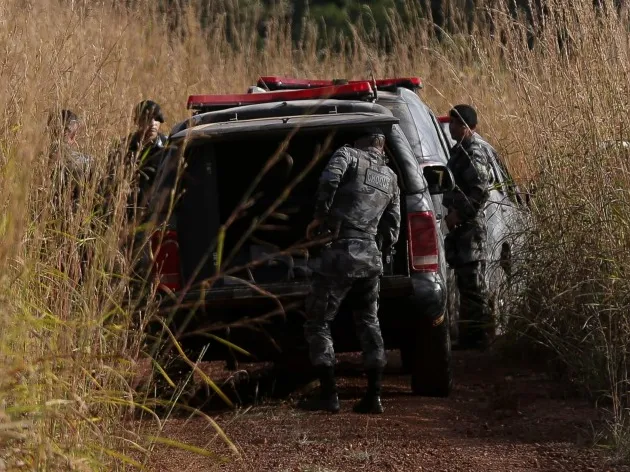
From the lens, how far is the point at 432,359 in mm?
8031

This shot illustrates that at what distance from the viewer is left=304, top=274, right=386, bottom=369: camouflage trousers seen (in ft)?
25.2

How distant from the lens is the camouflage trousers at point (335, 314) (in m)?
7.69

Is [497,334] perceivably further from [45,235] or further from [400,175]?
[45,235]

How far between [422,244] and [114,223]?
305 cm

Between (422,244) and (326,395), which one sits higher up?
(422,244)

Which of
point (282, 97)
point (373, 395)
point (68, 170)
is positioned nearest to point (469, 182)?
point (282, 97)

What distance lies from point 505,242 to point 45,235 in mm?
4662

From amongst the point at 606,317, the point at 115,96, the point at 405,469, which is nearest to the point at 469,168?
the point at 606,317

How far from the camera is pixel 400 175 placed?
7.98 m

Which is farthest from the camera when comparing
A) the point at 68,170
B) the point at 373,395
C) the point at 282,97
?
the point at 282,97

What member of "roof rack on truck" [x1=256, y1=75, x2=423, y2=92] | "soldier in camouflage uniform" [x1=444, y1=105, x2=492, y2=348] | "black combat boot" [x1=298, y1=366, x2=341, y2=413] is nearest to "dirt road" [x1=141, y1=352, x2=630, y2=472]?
"black combat boot" [x1=298, y1=366, x2=341, y2=413]

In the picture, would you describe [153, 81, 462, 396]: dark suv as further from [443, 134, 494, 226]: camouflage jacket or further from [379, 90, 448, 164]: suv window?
[443, 134, 494, 226]: camouflage jacket

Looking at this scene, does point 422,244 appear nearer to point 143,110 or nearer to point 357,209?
point 357,209

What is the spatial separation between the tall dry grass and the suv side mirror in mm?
595
